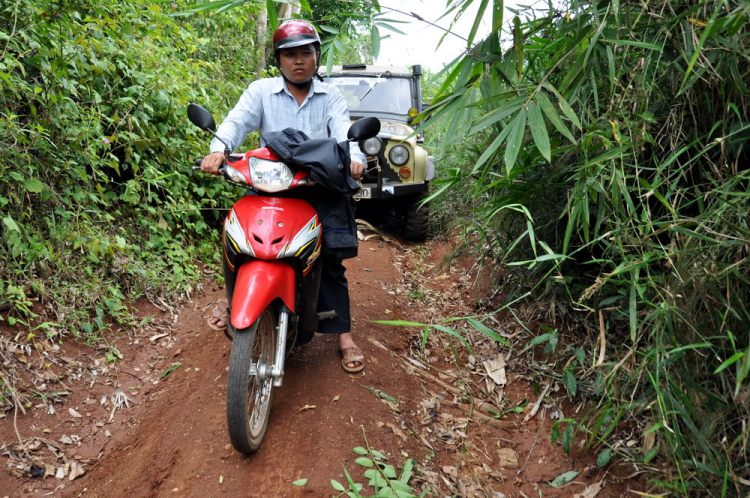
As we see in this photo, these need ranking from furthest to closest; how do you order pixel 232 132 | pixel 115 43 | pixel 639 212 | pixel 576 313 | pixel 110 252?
pixel 115 43 → pixel 110 252 → pixel 576 313 → pixel 232 132 → pixel 639 212

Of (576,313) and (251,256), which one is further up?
(251,256)

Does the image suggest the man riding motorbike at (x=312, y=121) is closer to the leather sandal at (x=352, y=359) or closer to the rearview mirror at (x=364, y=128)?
the leather sandal at (x=352, y=359)

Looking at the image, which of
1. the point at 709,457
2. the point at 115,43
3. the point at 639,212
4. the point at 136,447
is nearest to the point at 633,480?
the point at 709,457

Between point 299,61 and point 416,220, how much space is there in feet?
15.4

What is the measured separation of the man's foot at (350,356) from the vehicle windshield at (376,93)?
4908 millimetres

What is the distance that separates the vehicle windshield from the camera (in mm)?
7777

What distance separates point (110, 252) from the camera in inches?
159

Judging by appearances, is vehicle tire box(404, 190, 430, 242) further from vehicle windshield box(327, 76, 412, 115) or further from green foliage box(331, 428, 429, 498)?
green foliage box(331, 428, 429, 498)

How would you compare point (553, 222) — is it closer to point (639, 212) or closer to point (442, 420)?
point (639, 212)

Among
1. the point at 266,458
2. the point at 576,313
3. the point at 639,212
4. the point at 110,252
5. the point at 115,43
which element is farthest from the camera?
the point at 115,43

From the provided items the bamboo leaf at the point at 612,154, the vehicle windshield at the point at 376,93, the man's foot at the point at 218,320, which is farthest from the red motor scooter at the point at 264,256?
the vehicle windshield at the point at 376,93

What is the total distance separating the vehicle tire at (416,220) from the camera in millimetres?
7621

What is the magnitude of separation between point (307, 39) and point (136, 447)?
2401 mm

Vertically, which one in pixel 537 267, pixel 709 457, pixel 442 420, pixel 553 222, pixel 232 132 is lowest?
pixel 442 420
